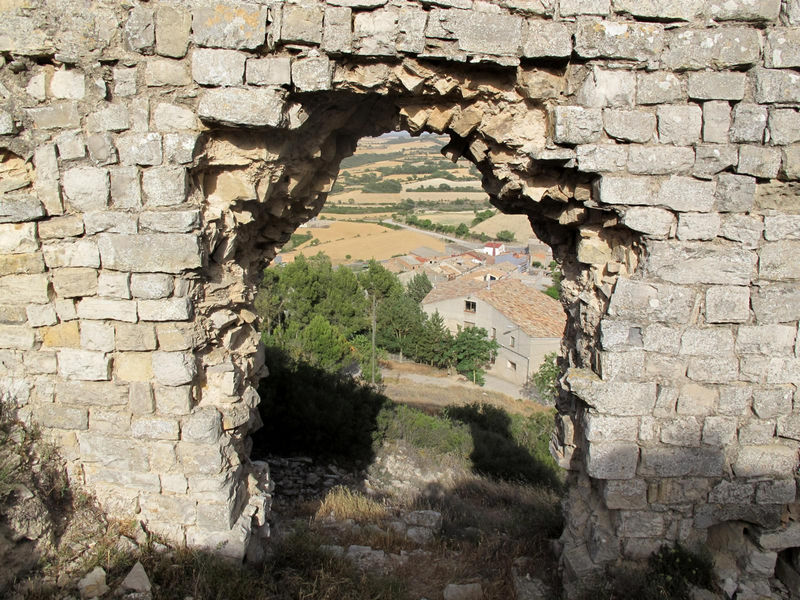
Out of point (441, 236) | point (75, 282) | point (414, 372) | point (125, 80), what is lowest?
point (414, 372)

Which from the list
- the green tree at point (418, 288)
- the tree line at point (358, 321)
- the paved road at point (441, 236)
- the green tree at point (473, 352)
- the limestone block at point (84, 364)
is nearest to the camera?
the limestone block at point (84, 364)

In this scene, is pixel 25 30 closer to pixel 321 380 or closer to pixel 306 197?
pixel 306 197

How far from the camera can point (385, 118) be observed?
150 inches

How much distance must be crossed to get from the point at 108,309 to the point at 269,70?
1660 millimetres

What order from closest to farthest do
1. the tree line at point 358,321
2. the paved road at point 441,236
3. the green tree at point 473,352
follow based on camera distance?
the tree line at point 358,321 → the green tree at point 473,352 → the paved road at point 441,236

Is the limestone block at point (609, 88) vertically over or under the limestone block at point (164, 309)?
over

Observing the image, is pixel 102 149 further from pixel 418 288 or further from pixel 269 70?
pixel 418 288

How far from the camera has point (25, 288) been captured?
3146mm

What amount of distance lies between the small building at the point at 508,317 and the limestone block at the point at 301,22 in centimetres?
2188

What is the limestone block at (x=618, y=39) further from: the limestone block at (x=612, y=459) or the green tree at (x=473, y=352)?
the green tree at (x=473, y=352)

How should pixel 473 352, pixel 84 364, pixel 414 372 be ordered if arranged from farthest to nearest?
pixel 414 372 → pixel 473 352 → pixel 84 364

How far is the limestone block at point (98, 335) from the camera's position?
3.16 meters

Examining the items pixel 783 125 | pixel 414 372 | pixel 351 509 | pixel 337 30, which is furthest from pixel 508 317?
pixel 337 30

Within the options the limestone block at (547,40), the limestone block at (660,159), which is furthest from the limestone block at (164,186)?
the limestone block at (660,159)
